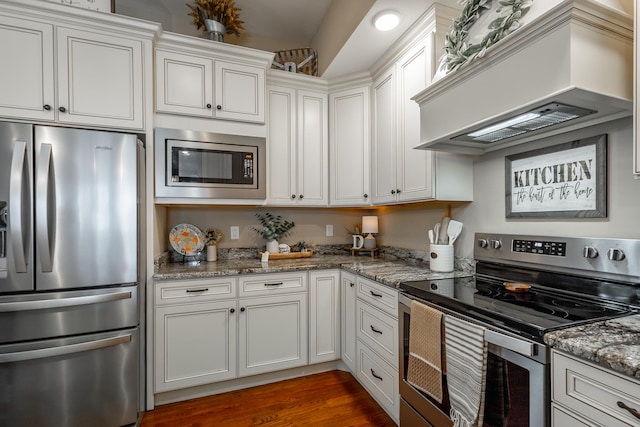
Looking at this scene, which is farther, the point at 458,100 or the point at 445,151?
the point at 445,151

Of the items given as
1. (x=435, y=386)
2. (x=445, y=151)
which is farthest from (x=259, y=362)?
(x=445, y=151)

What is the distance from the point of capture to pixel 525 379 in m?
0.98

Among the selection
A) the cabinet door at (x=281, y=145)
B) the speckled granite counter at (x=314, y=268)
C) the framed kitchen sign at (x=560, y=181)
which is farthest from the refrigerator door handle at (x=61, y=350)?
the framed kitchen sign at (x=560, y=181)

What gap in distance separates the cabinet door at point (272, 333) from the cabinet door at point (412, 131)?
1.12 m

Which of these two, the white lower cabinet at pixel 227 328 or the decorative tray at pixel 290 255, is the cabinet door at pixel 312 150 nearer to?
the decorative tray at pixel 290 255

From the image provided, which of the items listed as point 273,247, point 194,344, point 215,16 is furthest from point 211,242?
point 215,16

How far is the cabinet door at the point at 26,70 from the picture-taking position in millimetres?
1658

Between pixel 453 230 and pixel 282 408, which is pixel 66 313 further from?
pixel 453 230

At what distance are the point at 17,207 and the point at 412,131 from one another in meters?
2.21

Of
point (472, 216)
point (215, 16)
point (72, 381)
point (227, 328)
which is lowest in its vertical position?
point (72, 381)

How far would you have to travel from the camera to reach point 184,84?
212 centimetres

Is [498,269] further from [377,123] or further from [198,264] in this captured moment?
[198,264]

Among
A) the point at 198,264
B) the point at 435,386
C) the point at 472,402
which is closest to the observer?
the point at 472,402

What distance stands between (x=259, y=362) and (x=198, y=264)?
86 centimetres
